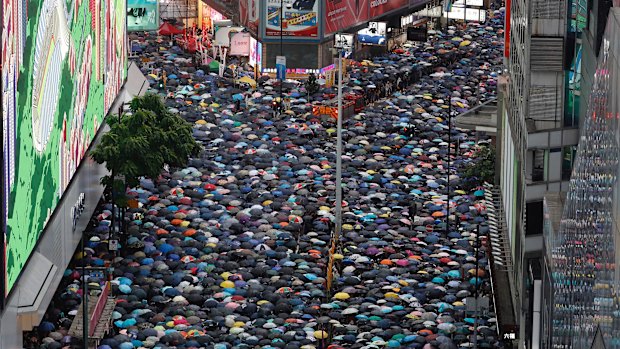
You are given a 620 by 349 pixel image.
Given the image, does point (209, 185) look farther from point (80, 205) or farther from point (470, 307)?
point (470, 307)

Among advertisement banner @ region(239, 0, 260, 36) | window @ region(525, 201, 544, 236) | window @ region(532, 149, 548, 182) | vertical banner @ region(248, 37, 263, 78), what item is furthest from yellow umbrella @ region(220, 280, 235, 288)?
advertisement banner @ region(239, 0, 260, 36)

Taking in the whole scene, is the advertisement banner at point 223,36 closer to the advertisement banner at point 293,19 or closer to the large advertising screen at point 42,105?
the advertisement banner at point 293,19

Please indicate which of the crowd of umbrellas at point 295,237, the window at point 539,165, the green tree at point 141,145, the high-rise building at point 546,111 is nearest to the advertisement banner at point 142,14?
the crowd of umbrellas at point 295,237

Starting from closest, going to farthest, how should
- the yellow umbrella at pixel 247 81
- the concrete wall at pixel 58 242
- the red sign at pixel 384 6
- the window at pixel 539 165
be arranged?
the concrete wall at pixel 58 242 → the window at pixel 539 165 → the yellow umbrella at pixel 247 81 → the red sign at pixel 384 6

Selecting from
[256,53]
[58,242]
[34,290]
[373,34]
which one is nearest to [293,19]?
[256,53]

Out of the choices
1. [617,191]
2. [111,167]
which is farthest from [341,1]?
[617,191]
